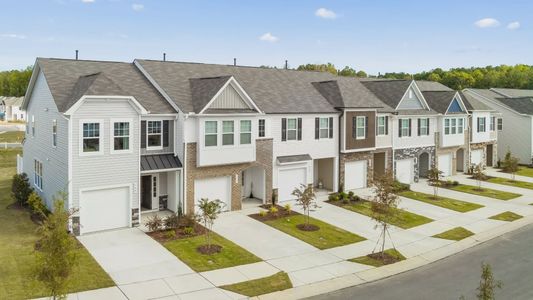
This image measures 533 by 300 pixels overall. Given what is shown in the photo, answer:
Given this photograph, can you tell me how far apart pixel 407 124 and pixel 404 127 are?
449 mm

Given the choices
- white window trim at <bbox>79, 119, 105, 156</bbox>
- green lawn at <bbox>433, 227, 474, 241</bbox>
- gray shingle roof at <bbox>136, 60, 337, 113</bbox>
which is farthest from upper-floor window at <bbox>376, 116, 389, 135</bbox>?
white window trim at <bbox>79, 119, 105, 156</bbox>

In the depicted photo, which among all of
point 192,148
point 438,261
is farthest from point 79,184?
point 438,261

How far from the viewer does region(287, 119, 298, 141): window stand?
30.6m

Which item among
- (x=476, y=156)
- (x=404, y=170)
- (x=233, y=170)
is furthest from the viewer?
(x=476, y=156)

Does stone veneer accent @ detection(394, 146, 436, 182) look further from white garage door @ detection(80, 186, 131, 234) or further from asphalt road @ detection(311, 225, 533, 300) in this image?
white garage door @ detection(80, 186, 131, 234)

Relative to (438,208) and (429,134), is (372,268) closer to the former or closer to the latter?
(438,208)

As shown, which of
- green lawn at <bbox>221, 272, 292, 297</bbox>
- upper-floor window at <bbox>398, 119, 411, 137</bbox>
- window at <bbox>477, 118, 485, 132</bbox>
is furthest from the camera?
window at <bbox>477, 118, 485, 132</bbox>

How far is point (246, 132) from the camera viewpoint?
2717 centimetres

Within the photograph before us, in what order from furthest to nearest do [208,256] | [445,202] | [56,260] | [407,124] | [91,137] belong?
[407,124] < [445,202] < [91,137] < [208,256] < [56,260]

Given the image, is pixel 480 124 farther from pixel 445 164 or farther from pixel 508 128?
pixel 508 128

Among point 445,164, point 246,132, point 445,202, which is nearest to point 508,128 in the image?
point 445,164

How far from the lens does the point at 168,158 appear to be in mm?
25594

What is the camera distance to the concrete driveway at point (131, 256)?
17094mm

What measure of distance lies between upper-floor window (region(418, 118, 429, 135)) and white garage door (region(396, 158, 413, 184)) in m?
2.77
